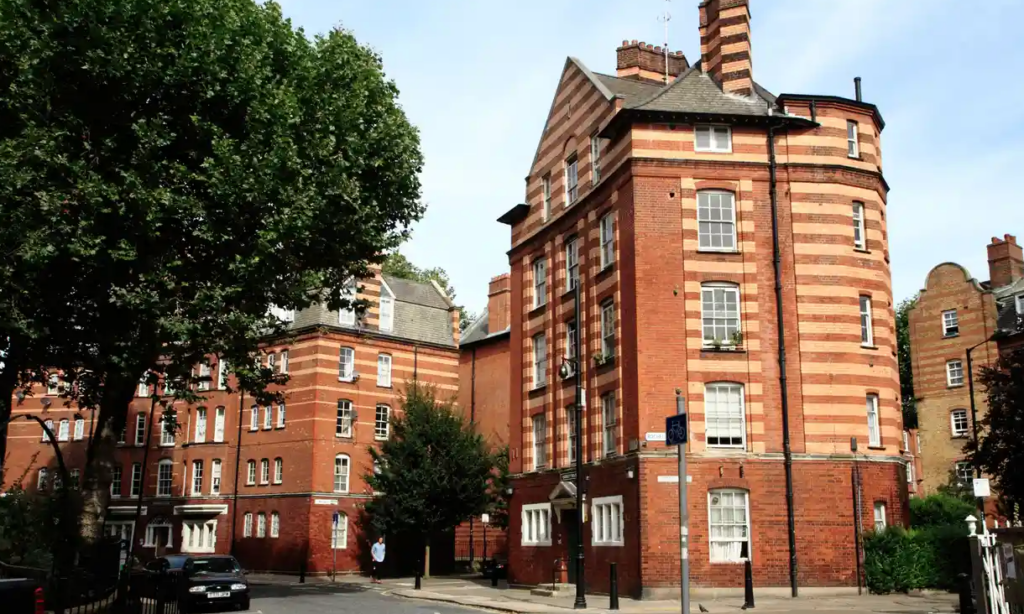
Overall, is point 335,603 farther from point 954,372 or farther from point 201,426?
point 954,372

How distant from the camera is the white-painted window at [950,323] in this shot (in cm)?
5103

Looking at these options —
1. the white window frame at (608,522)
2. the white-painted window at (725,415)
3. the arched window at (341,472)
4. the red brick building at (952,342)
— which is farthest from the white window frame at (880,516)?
the arched window at (341,472)

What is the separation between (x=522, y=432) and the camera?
112 ft

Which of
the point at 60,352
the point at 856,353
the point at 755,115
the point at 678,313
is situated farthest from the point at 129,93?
the point at 856,353

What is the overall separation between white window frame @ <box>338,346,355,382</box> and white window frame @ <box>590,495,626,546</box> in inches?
867

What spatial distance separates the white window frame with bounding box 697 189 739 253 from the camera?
2759 centimetres

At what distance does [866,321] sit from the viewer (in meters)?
27.8

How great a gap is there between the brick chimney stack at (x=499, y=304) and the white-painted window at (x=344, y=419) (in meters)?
8.27

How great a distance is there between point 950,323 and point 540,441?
29215 millimetres

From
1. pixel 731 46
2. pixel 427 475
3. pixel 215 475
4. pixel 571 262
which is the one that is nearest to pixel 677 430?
pixel 571 262

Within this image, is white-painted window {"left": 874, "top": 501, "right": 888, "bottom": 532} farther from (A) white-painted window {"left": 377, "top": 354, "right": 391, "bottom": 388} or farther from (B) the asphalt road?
(A) white-painted window {"left": 377, "top": 354, "right": 391, "bottom": 388}

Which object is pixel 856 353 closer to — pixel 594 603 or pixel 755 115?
pixel 755 115

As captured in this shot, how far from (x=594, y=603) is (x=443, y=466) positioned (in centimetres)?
1672

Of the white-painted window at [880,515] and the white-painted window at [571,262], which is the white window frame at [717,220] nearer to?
the white-painted window at [571,262]
